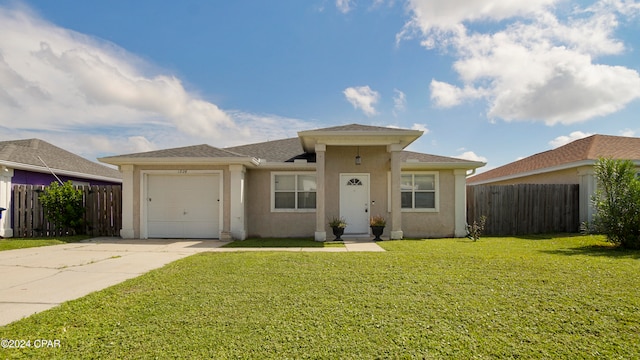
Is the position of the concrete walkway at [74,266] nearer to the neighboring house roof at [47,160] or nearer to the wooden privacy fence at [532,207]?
the neighboring house roof at [47,160]

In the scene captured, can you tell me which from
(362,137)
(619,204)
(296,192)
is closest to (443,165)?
(362,137)

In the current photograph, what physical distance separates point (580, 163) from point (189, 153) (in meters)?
14.6

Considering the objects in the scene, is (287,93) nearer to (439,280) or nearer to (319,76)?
(319,76)

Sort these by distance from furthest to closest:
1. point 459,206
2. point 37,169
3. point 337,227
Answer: point 37,169 < point 459,206 < point 337,227

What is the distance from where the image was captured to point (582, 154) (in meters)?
12.8

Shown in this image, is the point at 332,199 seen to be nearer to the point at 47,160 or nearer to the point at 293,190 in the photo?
the point at 293,190

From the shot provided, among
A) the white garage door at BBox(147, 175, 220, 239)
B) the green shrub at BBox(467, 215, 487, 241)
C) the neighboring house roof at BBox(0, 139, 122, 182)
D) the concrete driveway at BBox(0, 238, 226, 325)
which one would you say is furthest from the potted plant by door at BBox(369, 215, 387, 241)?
the neighboring house roof at BBox(0, 139, 122, 182)

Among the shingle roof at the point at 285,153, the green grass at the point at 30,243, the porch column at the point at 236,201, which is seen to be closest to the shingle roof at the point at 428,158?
the shingle roof at the point at 285,153

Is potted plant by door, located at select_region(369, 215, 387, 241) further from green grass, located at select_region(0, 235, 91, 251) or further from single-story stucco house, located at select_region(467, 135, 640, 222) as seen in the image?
green grass, located at select_region(0, 235, 91, 251)

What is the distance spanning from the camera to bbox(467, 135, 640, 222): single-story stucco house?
468 inches

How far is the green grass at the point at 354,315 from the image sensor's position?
2.83 m

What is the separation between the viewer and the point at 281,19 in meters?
10.4

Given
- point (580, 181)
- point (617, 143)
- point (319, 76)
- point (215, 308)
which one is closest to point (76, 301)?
point (215, 308)

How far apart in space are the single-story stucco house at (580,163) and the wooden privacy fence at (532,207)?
0.44 meters
